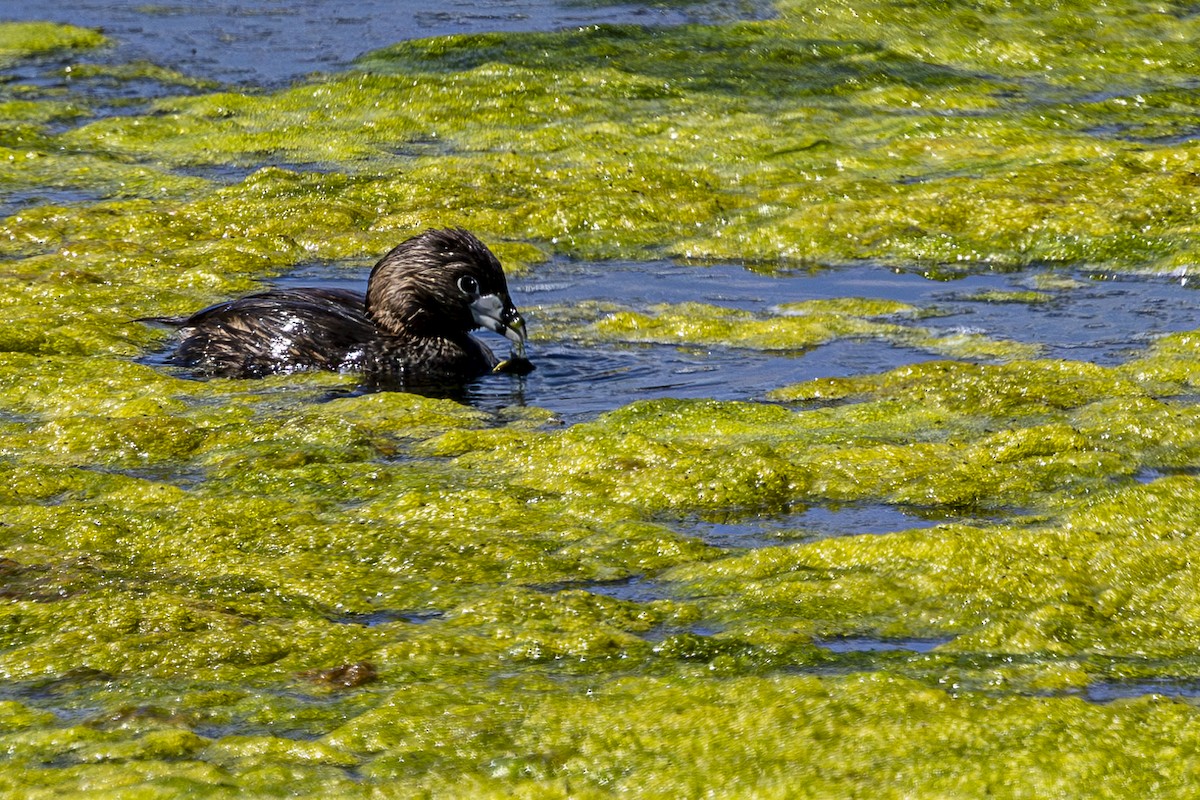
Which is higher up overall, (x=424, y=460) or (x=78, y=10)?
(x=78, y=10)

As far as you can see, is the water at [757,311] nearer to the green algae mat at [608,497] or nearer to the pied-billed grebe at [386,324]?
the green algae mat at [608,497]

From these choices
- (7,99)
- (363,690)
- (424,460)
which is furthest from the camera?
(7,99)

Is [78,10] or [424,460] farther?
[78,10]

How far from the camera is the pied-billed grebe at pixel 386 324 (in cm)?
920

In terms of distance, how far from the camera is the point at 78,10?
2116 cm

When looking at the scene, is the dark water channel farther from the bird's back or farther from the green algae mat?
the bird's back

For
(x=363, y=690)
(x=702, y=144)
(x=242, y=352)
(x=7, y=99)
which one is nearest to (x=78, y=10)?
(x=7, y=99)

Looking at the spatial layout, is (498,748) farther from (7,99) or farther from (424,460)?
(7,99)

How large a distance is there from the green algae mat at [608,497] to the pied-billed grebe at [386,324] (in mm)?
224

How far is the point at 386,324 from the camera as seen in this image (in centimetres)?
974

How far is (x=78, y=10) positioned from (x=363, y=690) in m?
18.2

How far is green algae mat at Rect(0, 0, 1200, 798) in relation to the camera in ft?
15.8

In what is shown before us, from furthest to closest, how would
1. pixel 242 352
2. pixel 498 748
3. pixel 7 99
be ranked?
pixel 7 99 → pixel 242 352 → pixel 498 748

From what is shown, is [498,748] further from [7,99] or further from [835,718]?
[7,99]
